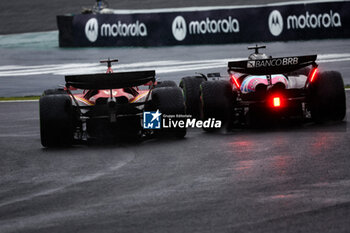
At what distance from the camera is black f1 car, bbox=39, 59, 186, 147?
10.6 m

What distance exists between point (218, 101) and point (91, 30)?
21332mm

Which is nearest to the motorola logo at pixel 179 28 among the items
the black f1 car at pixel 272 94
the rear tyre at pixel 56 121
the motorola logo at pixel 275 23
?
the motorola logo at pixel 275 23

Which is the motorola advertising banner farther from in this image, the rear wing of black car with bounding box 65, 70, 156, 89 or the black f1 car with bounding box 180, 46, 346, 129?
the rear wing of black car with bounding box 65, 70, 156, 89

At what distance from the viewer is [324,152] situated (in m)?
9.05

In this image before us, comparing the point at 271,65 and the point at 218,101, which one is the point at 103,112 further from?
the point at 271,65

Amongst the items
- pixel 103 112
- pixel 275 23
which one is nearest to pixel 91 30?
pixel 275 23

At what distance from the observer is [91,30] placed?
32219mm

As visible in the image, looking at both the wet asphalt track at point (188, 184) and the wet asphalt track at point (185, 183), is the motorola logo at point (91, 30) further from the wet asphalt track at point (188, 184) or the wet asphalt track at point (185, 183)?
the wet asphalt track at point (188, 184)

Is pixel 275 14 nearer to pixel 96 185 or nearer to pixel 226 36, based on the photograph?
pixel 226 36

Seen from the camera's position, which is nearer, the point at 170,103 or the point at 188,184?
the point at 188,184

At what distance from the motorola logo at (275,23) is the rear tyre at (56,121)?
1721 centimetres

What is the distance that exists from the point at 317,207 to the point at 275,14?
2120 centimetres

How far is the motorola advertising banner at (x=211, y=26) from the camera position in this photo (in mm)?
26312

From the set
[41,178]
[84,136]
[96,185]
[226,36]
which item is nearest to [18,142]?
[84,136]
